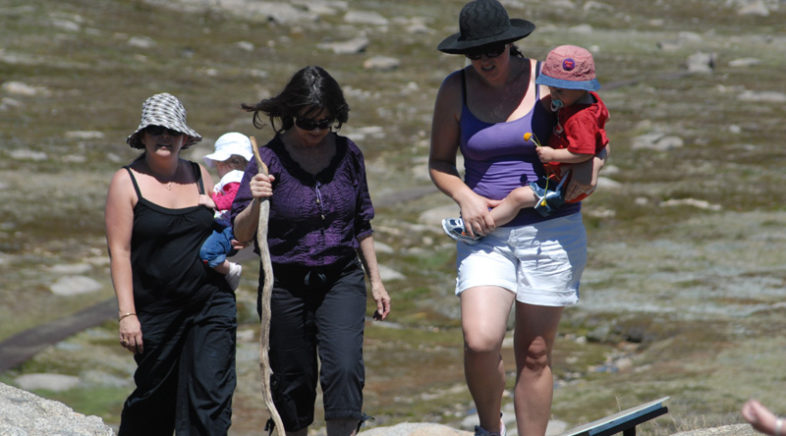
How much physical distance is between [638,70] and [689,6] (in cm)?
3307

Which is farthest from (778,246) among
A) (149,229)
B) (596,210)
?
(149,229)

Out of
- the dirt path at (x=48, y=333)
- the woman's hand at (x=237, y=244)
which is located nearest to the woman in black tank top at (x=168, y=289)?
the woman's hand at (x=237, y=244)

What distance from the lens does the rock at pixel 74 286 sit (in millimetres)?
16969

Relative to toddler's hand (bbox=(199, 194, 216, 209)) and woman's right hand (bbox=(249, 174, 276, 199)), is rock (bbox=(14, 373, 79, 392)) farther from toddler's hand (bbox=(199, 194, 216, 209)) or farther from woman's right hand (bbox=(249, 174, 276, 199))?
woman's right hand (bbox=(249, 174, 276, 199))

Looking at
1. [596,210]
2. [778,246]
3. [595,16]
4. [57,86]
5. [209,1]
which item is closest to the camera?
[778,246]

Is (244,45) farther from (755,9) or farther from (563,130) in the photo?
(563,130)

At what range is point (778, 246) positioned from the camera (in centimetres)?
1984

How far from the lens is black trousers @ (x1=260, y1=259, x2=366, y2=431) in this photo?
614cm

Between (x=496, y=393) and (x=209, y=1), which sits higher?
(x=496, y=393)

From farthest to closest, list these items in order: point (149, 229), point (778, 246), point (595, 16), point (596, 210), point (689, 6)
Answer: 1. point (689, 6)
2. point (595, 16)
3. point (596, 210)
4. point (778, 246)
5. point (149, 229)

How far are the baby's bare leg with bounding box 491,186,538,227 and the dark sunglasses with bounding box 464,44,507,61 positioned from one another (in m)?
0.79

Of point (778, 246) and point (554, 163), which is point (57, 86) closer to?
point (778, 246)

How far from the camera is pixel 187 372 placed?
21.6 ft

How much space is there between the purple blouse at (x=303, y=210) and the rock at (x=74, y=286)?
11.7m
